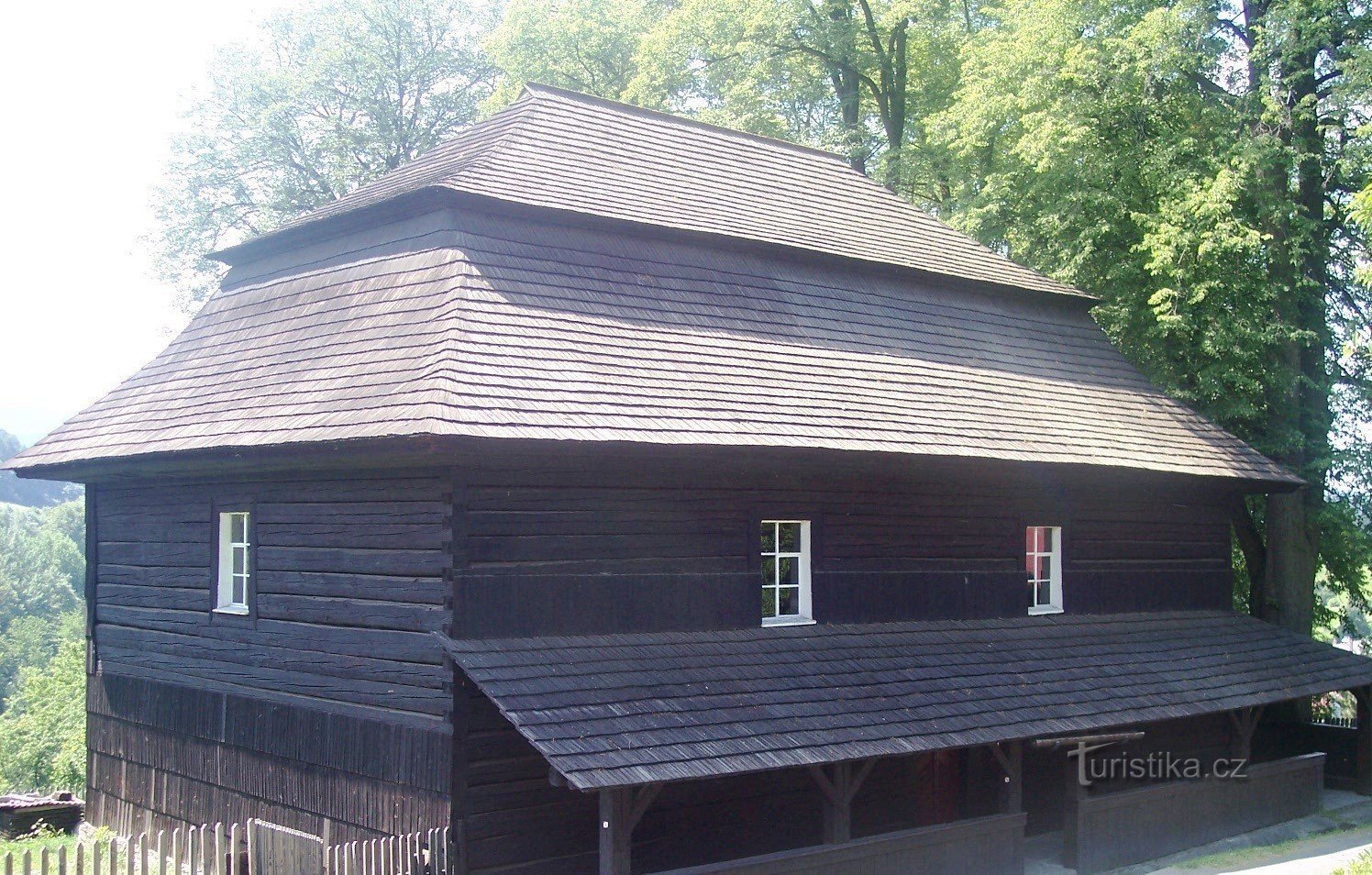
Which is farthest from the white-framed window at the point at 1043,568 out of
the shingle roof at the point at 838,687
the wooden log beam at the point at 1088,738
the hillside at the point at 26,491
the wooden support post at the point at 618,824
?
the hillside at the point at 26,491

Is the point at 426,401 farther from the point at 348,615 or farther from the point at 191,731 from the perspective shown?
the point at 191,731

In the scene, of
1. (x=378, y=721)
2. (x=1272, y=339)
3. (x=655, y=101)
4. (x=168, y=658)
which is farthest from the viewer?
(x=655, y=101)

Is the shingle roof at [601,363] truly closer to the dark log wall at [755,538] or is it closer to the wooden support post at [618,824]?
the dark log wall at [755,538]

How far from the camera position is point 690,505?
1169 centimetres

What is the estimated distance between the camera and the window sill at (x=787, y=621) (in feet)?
40.3

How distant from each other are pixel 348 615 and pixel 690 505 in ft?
10.6

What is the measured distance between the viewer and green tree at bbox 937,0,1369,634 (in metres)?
18.8

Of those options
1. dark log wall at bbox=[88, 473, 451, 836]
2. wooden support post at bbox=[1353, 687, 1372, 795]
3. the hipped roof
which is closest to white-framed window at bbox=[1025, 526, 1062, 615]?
the hipped roof

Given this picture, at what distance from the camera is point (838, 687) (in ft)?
37.4

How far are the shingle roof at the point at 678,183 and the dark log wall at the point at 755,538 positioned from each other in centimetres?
299

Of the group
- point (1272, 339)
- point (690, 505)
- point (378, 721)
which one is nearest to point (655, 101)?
point (1272, 339)

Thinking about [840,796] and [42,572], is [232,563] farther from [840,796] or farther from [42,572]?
[42,572]

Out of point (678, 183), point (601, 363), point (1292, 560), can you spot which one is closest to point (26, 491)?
point (678, 183)

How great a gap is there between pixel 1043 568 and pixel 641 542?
6578mm
